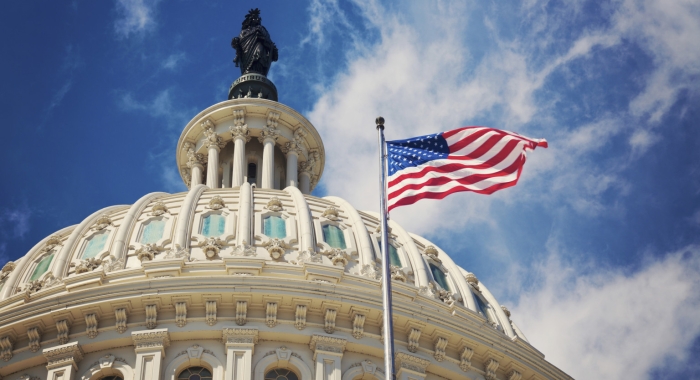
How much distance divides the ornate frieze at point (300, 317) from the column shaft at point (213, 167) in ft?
65.4

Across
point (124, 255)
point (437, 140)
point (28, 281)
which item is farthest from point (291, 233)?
point (437, 140)

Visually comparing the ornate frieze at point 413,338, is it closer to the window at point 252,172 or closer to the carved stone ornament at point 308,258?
the carved stone ornament at point 308,258

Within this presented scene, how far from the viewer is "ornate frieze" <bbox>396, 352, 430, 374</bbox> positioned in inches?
1806

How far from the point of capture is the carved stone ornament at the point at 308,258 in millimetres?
50031

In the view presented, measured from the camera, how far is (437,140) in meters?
38.5

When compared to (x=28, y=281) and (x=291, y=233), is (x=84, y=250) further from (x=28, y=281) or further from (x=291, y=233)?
(x=291, y=233)

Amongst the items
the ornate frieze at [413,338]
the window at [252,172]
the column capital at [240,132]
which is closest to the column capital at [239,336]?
the ornate frieze at [413,338]

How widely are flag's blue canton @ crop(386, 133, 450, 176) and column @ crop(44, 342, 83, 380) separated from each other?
1440cm

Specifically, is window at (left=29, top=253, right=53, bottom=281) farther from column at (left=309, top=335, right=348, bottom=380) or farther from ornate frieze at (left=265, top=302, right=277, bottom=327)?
column at (left=309, top=335, right=348, bottom=380)

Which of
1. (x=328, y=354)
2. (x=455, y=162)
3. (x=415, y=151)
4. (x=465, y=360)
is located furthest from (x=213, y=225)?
(x=455, y=162)

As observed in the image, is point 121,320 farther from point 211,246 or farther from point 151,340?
point 211,246

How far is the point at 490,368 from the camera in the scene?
48188 mm

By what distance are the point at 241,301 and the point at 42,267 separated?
12147 mm

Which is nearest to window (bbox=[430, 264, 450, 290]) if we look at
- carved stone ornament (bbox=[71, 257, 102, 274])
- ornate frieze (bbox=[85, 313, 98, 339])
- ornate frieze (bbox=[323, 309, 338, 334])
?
ornate frieze (bbox=[323, 309, 338, 334])
